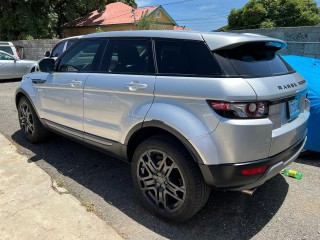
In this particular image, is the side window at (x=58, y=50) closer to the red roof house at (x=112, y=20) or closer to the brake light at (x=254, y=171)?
the brake light at (x=254, y=171)

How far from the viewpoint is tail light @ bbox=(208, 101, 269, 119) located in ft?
7.85

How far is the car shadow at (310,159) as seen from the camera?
4.24 metres

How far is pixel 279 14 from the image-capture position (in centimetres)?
3525

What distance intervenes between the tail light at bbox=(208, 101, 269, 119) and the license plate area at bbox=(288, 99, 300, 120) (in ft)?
1.69

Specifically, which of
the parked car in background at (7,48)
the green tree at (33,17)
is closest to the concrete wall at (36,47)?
the parked car in background at (7,48)

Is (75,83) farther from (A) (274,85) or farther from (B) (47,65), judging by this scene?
(A) (274,85)

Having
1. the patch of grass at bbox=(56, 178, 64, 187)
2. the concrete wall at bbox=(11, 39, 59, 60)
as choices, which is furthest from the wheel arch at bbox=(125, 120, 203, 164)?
the concrete wall at bbox=(11, 39, 59, 60)

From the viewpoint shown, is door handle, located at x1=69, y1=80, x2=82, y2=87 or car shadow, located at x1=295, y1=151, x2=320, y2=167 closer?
door handle, located at x1=69, y1=80, x2=82, y2=87

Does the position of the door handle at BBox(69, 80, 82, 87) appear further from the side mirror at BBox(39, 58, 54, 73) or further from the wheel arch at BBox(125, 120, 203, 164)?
the wheel arch at BBox(125, 120, 203, 164)

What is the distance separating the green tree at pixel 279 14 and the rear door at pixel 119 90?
34.2 metres

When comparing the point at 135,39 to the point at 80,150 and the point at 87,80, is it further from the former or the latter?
the point at 80,150

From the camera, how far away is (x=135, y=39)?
329 centimetres

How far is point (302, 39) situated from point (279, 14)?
97.3 ft

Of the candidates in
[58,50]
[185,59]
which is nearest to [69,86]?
[185,59]
